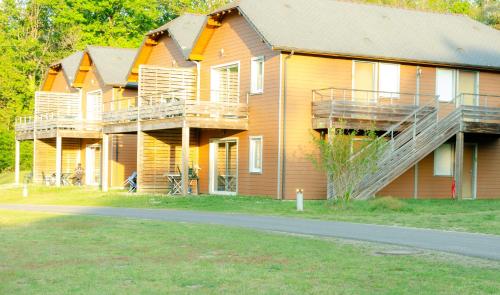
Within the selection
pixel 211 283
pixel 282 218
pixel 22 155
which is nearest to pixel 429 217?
pixel 282 218

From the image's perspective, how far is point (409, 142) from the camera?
31.7 metres

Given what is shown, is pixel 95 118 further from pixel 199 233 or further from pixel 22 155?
pixel 199 233

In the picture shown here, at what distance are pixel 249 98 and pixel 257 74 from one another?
3.32 feet

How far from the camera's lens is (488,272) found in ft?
39.7

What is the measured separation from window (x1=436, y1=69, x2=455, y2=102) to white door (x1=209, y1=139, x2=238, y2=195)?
8913 mm

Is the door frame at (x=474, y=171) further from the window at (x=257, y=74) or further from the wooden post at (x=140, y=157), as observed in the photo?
the wooden post at (x=140, y=157)

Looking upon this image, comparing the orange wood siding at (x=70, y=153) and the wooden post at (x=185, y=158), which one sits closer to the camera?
the wooden post at (x=185, y=158)

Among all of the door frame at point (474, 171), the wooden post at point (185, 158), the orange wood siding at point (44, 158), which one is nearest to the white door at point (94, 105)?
the orange wood siding at point (44, 158)

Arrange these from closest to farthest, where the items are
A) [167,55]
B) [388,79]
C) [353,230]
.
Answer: [353,230] < [388,79] < [167,55]

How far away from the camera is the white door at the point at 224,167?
3506 centimetres

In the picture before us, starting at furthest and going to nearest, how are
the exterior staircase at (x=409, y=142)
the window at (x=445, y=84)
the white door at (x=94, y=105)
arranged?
1. the white door at (x=94, y=105)
2. the window at (x=445, y=84)
3. the exterior staircase at (x=409, y=142)

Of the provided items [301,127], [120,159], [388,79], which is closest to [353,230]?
[301,127]

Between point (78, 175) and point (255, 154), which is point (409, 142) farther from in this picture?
point (78, 175)

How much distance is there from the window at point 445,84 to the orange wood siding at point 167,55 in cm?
1091
